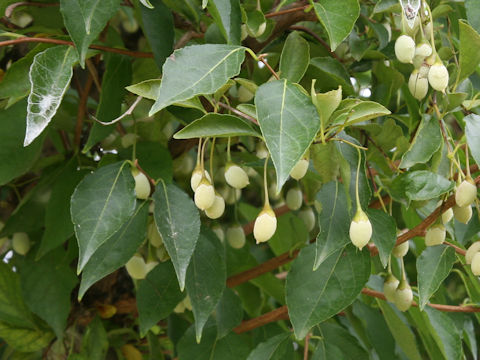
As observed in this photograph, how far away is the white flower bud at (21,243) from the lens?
2.99 ft

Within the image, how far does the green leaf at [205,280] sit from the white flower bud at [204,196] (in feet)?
0.45

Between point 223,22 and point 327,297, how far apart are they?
27cm

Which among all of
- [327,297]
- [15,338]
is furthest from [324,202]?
[15,338]

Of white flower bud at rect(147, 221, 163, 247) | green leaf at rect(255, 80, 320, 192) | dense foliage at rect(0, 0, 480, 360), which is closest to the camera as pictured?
green leaf at rect(255, 80, 320, 192)

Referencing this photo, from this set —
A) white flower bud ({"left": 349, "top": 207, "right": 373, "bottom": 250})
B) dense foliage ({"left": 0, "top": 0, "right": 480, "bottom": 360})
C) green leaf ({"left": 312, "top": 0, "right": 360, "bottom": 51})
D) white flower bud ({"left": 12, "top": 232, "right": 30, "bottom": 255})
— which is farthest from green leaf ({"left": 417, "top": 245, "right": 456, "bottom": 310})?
white flower bud ({"left": 12, "top": 232, "right": 30, "bottom": 255})

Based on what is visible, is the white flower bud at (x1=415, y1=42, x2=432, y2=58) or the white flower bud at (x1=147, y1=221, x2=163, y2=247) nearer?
the white flower bud at (x1=415, y1=42, x2=432, y2=58)

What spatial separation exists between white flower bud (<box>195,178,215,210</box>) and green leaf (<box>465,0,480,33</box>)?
11.1 inches

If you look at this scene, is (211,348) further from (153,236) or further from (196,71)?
(196,71)

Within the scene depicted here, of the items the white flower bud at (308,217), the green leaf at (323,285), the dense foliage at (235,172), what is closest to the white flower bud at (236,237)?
the dense foliage at (235,172)

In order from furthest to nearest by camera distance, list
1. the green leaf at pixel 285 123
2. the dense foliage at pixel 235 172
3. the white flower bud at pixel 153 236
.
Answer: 1. the white flower bud at pixel 153 236
2. the dense foliage at pixel 235 172
3. the green leaf at pixel 285 123

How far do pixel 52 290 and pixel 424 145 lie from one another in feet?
1.59

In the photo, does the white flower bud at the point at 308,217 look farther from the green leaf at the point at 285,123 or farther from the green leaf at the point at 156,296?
the green leaf at the point at 285,123

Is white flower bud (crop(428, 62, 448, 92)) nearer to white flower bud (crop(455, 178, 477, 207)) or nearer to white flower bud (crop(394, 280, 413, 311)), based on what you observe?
white flower bud (crop(455, 178, 477, 207))

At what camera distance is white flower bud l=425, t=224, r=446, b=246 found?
71 cm
